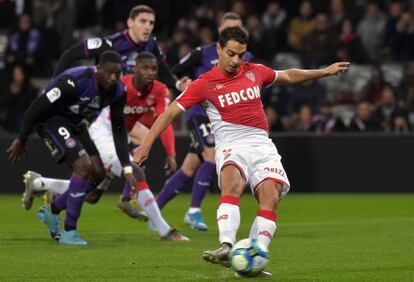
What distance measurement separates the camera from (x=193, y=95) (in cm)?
905

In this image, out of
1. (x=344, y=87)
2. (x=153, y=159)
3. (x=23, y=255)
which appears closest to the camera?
(x=23, y=255)

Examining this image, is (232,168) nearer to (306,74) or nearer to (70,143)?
(306,74)

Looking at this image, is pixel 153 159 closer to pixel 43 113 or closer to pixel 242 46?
pixel 43 113

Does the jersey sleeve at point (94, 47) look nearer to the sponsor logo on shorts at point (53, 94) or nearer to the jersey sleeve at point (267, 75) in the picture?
the sponsor logo on shorts at point (53, 94)

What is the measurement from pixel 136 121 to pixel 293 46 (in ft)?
30.6

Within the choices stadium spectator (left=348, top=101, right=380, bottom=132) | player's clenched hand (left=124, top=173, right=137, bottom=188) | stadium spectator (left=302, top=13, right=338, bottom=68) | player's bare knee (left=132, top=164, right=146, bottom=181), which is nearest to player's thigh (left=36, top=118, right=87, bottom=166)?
player's clenched hand (left=124, top=173, right=137, bottom=188)

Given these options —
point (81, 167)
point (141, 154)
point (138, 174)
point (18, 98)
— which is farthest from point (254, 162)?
point (18, 98)

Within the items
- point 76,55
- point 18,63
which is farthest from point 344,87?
point 76,55

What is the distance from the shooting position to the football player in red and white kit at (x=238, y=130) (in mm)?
8719

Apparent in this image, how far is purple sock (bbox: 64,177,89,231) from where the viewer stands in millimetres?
11352

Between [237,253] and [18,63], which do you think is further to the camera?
[18,63]

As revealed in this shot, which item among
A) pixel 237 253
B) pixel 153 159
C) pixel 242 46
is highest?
pixel 242 46

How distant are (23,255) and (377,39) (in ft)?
44.7

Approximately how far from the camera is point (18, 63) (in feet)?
72.0
